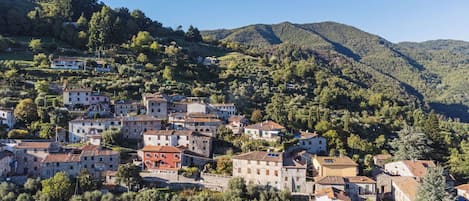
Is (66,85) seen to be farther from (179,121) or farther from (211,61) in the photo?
(211,61)

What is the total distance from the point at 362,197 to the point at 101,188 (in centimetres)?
2202

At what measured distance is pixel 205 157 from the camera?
139 ft

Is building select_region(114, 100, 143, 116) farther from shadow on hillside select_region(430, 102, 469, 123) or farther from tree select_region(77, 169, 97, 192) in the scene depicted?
shadow on hillside select_region(430, 102, 469, 123)

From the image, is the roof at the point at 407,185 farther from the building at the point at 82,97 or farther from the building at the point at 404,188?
the building at the point at 82,97

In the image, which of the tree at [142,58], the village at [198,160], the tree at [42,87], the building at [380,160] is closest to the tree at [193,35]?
the tree at [142,58]

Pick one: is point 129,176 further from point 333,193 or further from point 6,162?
point 333,193

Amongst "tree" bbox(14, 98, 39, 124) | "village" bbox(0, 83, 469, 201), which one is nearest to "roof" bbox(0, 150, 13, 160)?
"village" bbox(0, 83, 469, 201)

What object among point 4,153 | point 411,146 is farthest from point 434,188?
point 4,153

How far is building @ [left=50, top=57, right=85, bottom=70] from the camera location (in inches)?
2562

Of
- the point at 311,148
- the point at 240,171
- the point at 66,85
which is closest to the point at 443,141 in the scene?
the point at 311,148

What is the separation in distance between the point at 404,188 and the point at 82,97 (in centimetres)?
3712

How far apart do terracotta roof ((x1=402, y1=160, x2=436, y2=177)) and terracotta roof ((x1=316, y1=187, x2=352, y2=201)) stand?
982cm

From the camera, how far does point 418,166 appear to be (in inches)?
1711

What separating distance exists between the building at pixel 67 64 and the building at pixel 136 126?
23.6 m
